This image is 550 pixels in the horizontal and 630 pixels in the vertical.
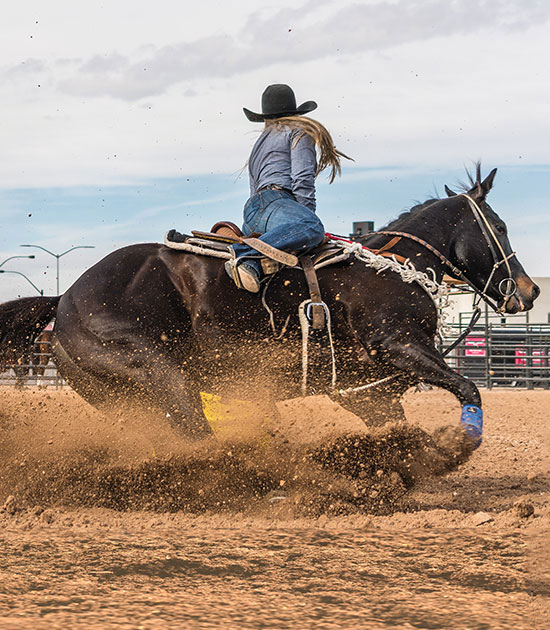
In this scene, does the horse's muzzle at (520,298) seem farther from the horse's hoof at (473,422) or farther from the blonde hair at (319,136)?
the blonde hair at (319,136)

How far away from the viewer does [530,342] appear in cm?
1734

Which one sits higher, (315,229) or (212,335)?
(315,229)

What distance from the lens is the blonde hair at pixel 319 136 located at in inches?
195

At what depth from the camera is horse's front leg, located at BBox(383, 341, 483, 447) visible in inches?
189

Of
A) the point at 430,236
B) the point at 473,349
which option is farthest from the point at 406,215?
the point at 473,349

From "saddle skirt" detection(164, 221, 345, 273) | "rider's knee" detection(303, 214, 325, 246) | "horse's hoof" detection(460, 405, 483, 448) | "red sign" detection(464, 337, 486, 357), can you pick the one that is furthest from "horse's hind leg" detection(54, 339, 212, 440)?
"red sign" detection(464, 337, 486, 357)

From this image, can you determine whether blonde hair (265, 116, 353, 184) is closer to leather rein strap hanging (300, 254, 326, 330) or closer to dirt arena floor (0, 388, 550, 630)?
leather rein strap hanging (300, 254, 326, 330)

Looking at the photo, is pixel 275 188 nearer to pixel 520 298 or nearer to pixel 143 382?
pixel 143 382

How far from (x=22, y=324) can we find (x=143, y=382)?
1.11m

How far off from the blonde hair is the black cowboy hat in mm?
42

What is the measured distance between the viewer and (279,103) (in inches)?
199

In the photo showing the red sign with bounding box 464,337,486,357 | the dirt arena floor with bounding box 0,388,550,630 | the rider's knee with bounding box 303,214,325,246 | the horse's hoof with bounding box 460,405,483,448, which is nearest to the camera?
the dirt arena floor with bounding box 0,388,550,630

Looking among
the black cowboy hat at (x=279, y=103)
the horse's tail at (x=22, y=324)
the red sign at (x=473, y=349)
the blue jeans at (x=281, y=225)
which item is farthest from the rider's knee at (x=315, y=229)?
the red sign at (x=473, y=349)

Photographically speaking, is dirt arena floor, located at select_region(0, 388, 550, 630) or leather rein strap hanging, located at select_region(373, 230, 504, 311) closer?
dirt arena floor, located at select_region(0, 388, 550, 630)
